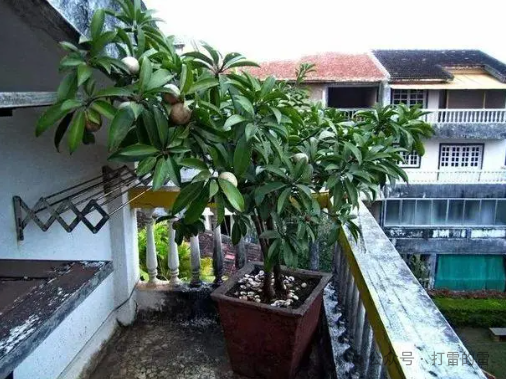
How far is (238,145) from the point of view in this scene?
1038 millimetres

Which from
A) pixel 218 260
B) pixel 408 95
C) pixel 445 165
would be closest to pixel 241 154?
pixel 218 260

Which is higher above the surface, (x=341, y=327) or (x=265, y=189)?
(x=265, y=189)

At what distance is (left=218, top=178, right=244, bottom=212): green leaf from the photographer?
2.96ft

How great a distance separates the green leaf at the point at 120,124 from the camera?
33.7 inches

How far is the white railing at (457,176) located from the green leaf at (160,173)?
1450 cm

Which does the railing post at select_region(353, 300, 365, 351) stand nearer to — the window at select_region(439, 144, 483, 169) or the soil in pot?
the soil in pot

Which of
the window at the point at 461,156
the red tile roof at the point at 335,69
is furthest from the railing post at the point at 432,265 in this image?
the red tile roof at the point at 335,69

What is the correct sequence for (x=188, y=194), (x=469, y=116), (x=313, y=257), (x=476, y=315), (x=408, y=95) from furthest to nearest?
(x=408, y=95) < (x=469, y=116) < (x=476, y=315) < (x=313, y=257) < (x=188, y=194)

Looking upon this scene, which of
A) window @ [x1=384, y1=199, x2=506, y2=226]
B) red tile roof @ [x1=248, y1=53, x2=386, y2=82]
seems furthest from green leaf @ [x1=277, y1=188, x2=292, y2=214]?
window @ [x1=384, y1=199, x2=506, y2=226]

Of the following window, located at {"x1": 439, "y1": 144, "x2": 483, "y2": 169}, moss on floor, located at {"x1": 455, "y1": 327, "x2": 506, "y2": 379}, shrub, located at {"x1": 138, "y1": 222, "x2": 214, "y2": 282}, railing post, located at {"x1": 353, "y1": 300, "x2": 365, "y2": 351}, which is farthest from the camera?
window, located at {"x1": 439, "y1": 144, "x2": 483, "y2": 169}

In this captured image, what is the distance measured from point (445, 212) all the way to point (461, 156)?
89.1 inches

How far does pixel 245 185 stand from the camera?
1.36 metres

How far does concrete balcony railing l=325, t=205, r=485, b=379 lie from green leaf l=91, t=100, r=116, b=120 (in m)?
0.82

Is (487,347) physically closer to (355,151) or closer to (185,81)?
(355,151)
